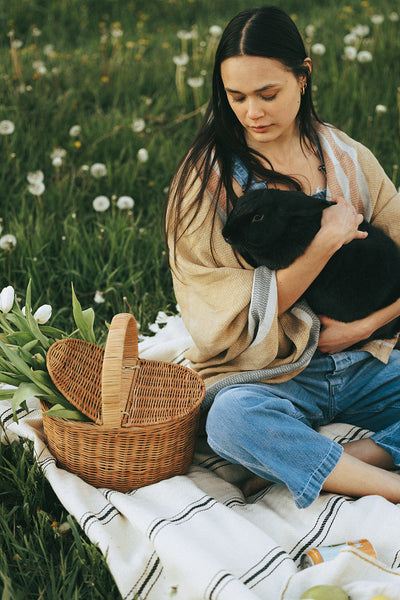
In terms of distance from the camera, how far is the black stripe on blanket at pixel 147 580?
178 cm

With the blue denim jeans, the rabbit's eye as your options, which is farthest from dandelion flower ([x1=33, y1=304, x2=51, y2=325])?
the rabbit's eye

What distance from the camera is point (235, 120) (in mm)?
2355

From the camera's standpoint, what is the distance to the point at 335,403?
7.84 feet

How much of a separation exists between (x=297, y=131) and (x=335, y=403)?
1.00 metres

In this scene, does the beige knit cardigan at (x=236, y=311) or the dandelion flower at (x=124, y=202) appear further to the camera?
the dandelion flower at (x=124, y=202)

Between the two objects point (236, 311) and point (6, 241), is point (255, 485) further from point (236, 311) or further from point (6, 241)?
point (6, 241)

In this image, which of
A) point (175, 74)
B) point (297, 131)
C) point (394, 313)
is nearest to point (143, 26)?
point (175, 74)

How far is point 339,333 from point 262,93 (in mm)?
843

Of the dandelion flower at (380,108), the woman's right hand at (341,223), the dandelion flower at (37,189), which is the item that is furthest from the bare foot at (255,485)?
the dandelion flower at (380,108)

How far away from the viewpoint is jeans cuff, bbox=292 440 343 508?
6.62 feet

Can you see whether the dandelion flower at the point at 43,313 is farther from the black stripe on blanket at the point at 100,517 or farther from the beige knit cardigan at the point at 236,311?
the black stripe on blanket at the point at 100,517

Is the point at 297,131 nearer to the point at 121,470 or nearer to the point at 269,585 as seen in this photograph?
the point at 121,470

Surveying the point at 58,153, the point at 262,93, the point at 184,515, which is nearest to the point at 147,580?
the point at 184,515

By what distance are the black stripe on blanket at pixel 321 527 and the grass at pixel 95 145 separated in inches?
21.6
